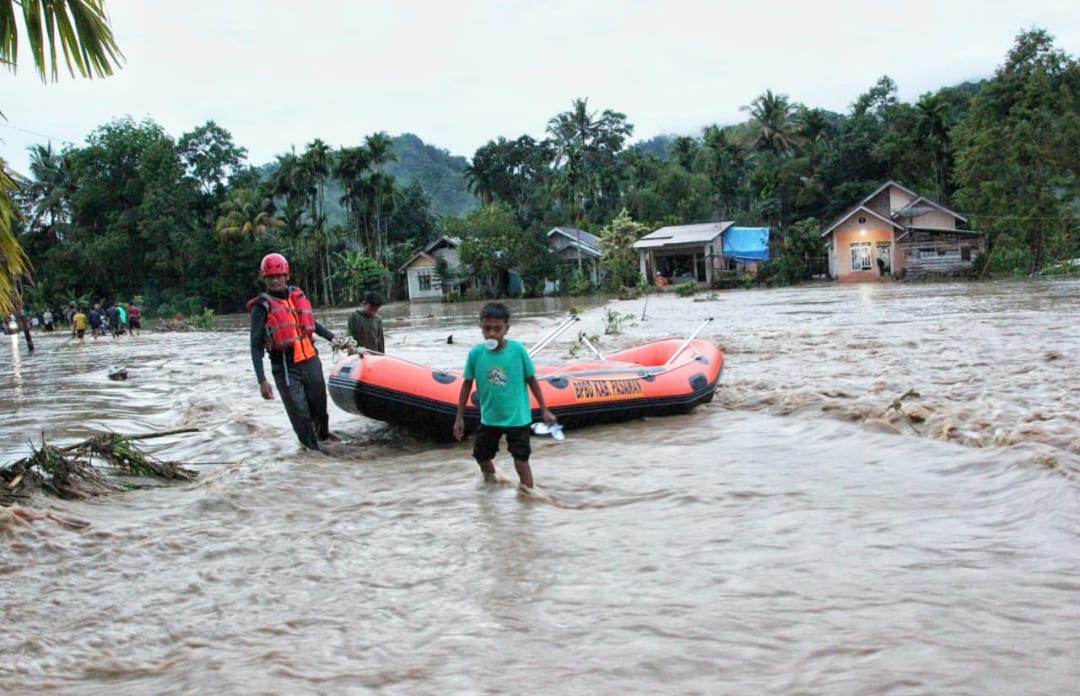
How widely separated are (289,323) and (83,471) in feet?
5.61

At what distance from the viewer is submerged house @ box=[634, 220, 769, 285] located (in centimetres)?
4412

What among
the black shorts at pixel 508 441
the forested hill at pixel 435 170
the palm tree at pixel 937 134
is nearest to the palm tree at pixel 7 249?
the black shorts at pixel 508 441

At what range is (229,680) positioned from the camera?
9.78 ft

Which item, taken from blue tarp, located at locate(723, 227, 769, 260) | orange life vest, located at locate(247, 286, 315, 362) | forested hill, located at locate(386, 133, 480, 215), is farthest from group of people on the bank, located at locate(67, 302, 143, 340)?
forested hill, located at locate(386, 133, 480, 215)

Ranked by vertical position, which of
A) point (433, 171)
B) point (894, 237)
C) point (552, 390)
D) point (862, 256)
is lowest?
point (552, 390)

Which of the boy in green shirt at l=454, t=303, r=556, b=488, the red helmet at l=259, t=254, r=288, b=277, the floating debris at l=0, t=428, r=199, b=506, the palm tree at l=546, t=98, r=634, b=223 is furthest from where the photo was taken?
the palm tree at l=546, t=98, r=634, b=223

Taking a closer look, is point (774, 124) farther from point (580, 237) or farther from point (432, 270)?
point (432, 270)

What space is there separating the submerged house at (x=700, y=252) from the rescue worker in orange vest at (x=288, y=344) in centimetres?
3796

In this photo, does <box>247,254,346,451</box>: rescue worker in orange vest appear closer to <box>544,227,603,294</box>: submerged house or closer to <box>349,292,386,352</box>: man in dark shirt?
<box>349,292,386,352</box>: man in dark shirt

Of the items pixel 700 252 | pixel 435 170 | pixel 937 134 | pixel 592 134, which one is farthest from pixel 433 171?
pixel 937 134

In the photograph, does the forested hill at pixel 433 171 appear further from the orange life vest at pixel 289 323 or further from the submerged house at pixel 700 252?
the orange life vest at pixel 289 323

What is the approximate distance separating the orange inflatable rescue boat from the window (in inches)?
1409

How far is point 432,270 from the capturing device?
5256 cm

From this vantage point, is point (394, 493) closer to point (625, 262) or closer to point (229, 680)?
point (229, 680)
